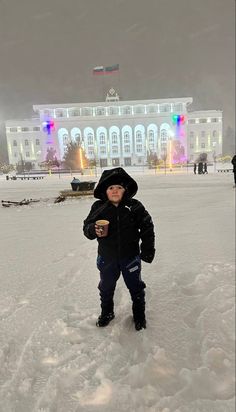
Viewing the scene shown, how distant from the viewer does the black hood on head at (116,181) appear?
1.19 metres

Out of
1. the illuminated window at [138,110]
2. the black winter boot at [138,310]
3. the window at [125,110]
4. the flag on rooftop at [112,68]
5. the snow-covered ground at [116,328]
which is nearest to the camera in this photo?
the snow-covered ground at [116,328]

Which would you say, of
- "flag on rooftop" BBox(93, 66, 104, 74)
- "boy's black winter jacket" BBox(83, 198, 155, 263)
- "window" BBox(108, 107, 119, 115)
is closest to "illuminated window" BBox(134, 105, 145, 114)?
"window" BBox(108, 107, 119, 115)

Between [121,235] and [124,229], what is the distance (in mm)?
35

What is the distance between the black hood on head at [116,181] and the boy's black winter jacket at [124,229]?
48 mm

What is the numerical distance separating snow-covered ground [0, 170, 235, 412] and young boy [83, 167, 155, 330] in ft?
0.57

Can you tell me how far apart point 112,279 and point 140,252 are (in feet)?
0.65

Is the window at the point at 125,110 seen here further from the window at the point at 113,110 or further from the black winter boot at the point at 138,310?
the black winter boot at the point at 138,310

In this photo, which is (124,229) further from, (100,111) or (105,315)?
(100,111)

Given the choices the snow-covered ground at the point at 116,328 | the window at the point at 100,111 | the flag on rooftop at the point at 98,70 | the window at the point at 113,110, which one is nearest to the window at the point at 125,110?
the window at the point at 113,110

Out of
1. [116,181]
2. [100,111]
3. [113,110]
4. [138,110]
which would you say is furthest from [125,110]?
[116,181]

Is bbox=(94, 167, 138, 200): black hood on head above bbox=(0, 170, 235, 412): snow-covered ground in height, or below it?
above

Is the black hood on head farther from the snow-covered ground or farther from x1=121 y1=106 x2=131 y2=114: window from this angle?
x1=121 y1=106 x2=131 y2=114: window

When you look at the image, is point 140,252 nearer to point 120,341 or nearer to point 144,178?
point 120,341

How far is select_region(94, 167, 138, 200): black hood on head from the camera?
1193 millimetres
